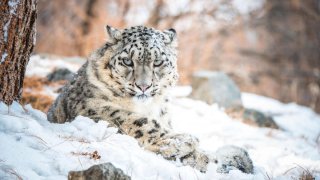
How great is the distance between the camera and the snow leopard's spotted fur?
4.77 metres

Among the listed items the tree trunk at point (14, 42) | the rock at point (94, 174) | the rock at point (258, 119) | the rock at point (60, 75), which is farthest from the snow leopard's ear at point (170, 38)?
the rock at point (60, 75)

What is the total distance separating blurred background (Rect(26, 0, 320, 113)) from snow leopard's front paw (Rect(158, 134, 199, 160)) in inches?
360

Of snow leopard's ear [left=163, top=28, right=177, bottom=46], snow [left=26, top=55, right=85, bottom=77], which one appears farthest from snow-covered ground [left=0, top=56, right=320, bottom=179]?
snow [left=26, top=55, right=85, bottom=77]

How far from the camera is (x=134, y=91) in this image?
5219 mm

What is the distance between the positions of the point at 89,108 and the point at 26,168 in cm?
171

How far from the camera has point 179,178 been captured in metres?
4.12

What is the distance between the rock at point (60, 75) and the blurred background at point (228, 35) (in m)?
4.10

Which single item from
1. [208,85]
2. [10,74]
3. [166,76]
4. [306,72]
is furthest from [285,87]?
[10,74]

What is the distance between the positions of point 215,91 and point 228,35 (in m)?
12.3

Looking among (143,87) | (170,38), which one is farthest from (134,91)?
(170,38)

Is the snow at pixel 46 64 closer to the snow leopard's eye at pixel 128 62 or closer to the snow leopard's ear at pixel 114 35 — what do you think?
the snow leopard's ear at pixel 114 35

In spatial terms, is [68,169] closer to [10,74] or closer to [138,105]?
[10,74]

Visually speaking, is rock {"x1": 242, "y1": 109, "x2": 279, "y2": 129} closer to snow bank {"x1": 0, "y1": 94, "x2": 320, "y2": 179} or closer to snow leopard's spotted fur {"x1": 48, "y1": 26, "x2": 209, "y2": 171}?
snow bank {"x1": 0, "y1": 94, "x2": 320, "y2": 179}

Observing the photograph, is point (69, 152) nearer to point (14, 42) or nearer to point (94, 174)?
point (94, 174)
